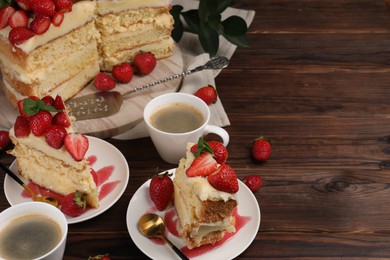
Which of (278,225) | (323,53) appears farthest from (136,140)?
(323,53)

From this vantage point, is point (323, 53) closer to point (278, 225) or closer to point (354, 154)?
point (354, 154)

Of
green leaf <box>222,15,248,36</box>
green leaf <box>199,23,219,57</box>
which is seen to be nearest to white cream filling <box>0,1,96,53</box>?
green leaf <box>199,23,219,57</box>

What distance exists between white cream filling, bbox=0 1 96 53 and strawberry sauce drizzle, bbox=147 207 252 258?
38.8 inches

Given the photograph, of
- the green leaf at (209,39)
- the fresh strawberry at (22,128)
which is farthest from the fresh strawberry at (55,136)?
the green leaf at (209,39)

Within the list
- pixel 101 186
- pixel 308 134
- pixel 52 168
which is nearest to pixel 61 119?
pixel 52 168

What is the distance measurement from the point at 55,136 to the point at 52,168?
19 cm

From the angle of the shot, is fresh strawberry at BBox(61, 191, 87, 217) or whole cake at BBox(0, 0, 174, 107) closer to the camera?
fresh strawberry at BBox(61, 191, 87, 217)

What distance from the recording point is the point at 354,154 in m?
2.69

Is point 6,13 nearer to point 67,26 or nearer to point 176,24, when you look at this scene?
point 67,26

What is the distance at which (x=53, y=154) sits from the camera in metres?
2.33

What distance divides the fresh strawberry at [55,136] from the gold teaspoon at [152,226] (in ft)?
1.43

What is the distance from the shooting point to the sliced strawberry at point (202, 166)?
2080 mm

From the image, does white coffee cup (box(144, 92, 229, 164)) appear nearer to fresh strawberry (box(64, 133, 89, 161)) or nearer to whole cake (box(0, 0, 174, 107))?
fresh strawberry (box(64, 133, 89, 161))

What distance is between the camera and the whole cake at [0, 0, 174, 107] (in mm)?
2660
